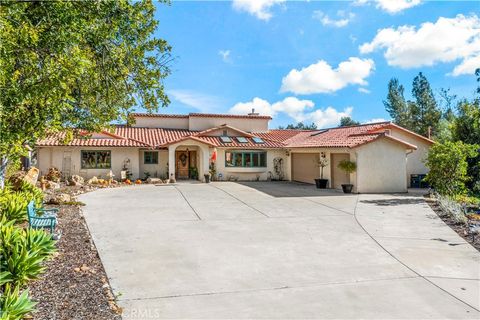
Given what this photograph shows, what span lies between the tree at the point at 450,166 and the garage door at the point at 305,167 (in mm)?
9198

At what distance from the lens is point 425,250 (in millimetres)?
8828

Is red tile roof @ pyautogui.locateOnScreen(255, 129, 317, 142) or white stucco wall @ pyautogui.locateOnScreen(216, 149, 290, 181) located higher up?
red tile roof @ pyautogui.locateOnScreen(255, 129, 317, 142)

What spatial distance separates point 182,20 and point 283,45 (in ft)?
21.8

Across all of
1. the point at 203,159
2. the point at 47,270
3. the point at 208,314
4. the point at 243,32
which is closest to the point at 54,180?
the point at 203,159

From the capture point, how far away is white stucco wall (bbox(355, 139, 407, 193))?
2059cm

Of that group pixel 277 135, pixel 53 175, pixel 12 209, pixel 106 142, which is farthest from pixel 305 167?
pixel 12 209

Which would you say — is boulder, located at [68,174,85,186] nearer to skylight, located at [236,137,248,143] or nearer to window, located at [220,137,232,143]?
window, located at [220,137,232,143]

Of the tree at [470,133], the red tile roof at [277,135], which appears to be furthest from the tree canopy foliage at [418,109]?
the red tile roof at [277,135]

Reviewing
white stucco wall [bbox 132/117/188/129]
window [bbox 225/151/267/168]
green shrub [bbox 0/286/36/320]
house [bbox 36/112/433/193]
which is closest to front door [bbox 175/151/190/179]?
house [bbox 36/112/433/193]

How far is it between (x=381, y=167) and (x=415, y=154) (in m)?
6.11

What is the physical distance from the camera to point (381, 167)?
21.0 metres

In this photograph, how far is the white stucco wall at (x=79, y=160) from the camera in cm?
2498

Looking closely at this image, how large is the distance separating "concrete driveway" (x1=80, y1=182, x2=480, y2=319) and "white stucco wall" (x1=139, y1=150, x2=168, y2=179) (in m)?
13.9

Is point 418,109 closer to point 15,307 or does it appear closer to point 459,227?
point 459,227
